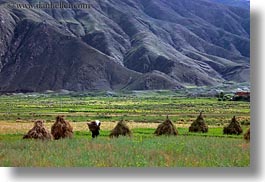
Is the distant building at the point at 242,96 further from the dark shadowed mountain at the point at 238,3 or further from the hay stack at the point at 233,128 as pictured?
the dark shadowed mountain at the point at 238,3

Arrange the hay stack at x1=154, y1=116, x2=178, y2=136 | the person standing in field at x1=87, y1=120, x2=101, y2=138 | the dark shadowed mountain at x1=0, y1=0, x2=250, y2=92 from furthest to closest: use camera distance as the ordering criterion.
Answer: the dark shadowed mountain at x1=0, y1=0, x2=250, y2=92 < the hay stack at x1=154, y1=116, x2=178, y2=136 < the person standing in field at x1=87, y1=120, x2=101, y2=138

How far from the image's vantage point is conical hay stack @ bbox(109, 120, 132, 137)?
11.4m

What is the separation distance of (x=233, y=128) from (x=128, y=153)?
2.41 m

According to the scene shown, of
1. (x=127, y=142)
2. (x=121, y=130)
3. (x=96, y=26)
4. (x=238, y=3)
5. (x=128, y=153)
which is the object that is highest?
(x=96, y=26)

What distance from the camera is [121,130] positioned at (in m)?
11.5

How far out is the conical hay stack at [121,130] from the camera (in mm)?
11445

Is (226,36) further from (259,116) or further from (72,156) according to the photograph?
(72,156)

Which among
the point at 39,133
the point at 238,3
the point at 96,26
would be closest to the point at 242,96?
the point at 238,3

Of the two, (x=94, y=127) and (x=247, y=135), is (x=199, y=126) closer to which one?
(x=247, y=135)

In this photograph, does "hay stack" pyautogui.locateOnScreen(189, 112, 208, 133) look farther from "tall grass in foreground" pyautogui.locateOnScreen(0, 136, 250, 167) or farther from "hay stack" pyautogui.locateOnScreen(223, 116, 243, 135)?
"tall grass in foreground" pyautogui.locateOnScreen(0, 136, 250, 167)

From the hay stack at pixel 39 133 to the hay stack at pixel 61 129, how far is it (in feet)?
0.77

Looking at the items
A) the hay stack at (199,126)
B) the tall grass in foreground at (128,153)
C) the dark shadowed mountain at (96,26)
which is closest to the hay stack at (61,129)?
the tall grass in foreground at (128,153)

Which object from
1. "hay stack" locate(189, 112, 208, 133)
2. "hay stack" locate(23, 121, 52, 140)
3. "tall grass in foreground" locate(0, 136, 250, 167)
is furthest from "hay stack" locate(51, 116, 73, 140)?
"hay stack" locate(189, 112, 208, 133)

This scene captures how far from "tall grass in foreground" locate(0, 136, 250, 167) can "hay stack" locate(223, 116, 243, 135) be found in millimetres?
199
